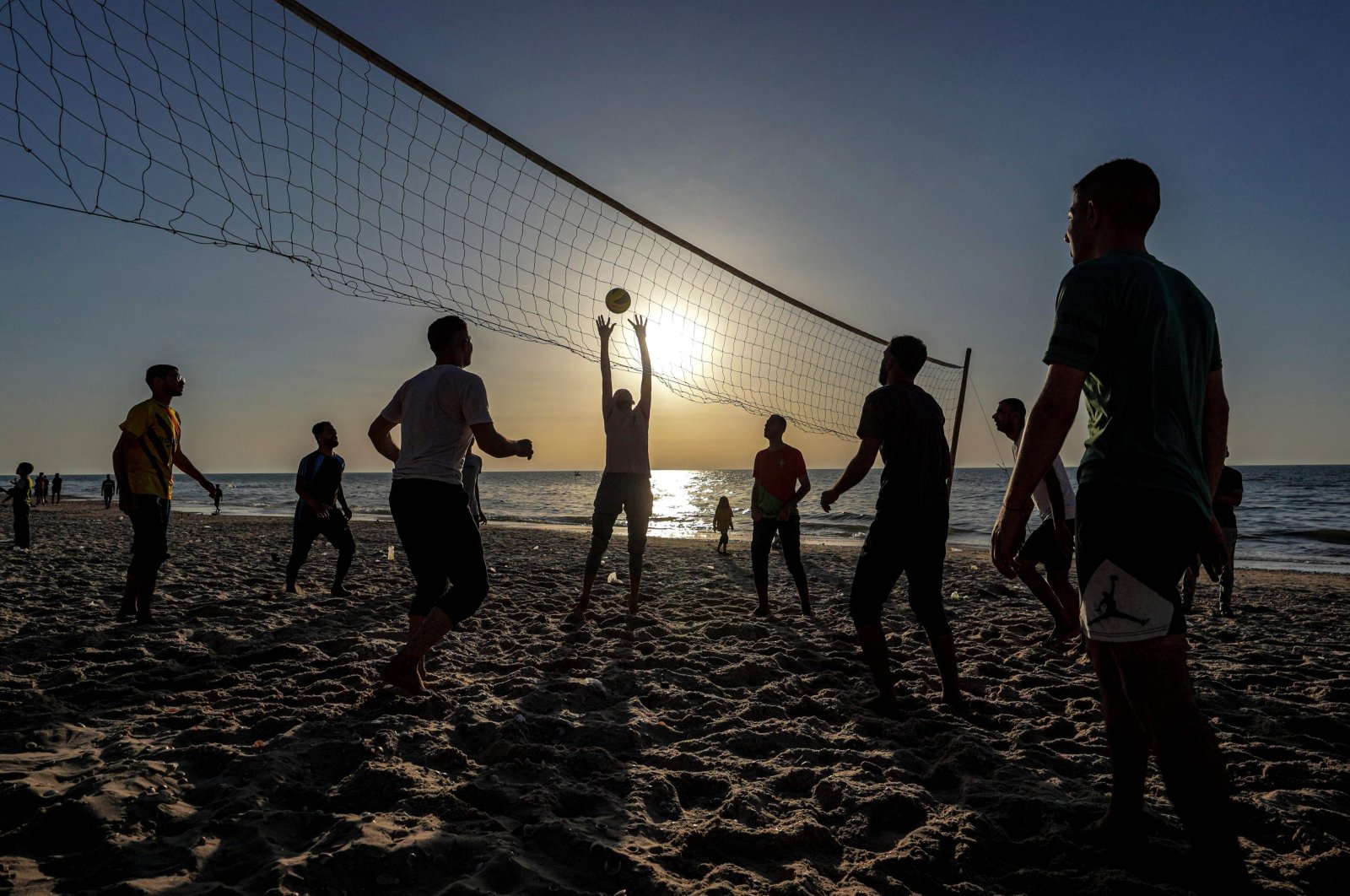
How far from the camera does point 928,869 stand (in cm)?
173

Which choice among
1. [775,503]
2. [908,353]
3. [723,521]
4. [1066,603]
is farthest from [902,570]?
[723,521]

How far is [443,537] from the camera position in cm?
293

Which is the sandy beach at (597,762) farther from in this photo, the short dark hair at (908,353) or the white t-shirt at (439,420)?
the short dark hair at (908,353)

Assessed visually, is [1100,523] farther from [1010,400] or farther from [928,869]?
[1010,400]

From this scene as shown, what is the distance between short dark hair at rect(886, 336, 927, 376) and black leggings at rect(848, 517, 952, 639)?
0.75 meters

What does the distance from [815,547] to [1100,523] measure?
12904 millimetres

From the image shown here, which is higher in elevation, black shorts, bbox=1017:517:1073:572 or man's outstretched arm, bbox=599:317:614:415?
man's outstretched arm, bbox=599:317:614:415

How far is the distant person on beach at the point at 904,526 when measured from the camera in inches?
117

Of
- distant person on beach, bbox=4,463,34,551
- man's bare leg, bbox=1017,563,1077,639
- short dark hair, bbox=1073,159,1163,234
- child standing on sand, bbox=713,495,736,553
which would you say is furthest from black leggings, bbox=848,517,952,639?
distant person on beach, bbox=4,463,34,551

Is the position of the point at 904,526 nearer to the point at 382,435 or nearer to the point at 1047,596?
the point at 1047,596

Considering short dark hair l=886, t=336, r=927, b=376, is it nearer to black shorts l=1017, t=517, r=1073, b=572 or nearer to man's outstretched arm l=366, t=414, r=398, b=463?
black shorts l=1017, t=517, r=1073, b=572

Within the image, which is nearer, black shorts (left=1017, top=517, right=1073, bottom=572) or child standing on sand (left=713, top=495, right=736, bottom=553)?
black shorts (left=1017, top=517, right=1073, bottom=572)

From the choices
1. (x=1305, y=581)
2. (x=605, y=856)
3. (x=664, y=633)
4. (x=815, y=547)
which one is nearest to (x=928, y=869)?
(x=605, y=856)

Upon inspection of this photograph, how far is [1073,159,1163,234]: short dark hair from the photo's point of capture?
5.73 ft
